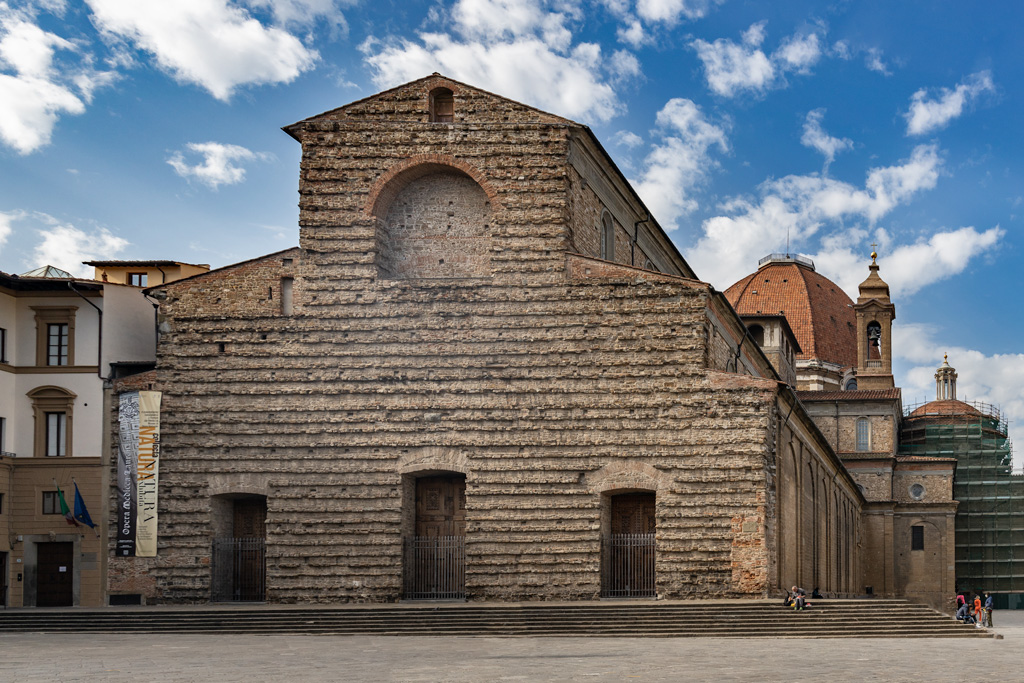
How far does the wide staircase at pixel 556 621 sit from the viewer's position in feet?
70.0

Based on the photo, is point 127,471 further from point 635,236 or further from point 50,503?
point 635,236

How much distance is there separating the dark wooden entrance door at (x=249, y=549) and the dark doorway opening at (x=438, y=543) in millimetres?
3190

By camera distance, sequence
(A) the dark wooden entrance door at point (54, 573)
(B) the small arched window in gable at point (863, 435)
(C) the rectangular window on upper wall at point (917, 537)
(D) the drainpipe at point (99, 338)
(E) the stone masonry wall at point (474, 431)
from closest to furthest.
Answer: (E) the stone masonry wall at point (474, 431) < (A) the dark wooden entrance door at point (54, 573) < (D) the drainpipe at point (99, 338) < (C) the rectangular window on upper wall at point (917, 537) < (B) the small arched window in gable at point (863, 435)

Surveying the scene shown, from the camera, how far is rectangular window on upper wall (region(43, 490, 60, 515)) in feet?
88.7

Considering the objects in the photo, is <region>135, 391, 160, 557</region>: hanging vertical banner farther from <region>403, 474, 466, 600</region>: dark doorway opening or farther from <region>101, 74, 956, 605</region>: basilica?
<region>403, 474, 466, 600</region>: dark doorway opening

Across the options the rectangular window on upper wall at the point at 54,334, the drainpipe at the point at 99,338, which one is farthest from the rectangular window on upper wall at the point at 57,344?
the drainpipe at the point at 99,338

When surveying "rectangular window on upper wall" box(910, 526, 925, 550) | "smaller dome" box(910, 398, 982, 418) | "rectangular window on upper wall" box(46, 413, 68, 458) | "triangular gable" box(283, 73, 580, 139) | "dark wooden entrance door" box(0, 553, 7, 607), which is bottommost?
"rectangular window on upper wall" box(910, 526, 925, 550)

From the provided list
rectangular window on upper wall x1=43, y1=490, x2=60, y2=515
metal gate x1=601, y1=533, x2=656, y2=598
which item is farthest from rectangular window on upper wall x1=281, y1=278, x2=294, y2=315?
metal gate x1=601, y1=533, x2=656, y2=598

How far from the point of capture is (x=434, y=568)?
25.4m

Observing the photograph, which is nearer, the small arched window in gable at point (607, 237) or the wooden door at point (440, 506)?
the wooden door at point (440, 506)

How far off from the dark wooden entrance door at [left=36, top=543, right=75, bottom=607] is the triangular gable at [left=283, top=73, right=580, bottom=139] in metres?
10.7

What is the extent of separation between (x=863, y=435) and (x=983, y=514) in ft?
28.1

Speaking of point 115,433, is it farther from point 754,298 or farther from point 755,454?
point 754,298

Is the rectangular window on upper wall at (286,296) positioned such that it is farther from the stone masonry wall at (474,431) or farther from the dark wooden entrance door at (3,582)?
the dark wooden entrance door at (3,582)
